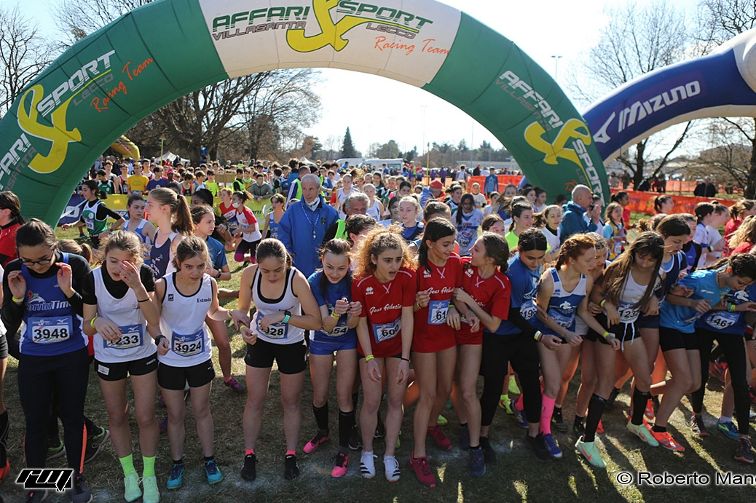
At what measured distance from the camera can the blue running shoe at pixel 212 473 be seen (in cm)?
342

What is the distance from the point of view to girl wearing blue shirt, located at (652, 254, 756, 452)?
3867 mm

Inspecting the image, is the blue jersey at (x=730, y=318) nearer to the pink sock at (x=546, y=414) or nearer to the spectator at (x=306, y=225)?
the pink sock at (x=546, y=414)

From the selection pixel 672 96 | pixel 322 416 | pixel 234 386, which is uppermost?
pixel 672 96

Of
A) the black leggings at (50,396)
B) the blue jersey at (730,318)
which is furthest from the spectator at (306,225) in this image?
the blue jersey at (730,318)

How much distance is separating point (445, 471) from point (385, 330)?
1236mm

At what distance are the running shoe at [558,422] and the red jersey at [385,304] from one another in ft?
6.05

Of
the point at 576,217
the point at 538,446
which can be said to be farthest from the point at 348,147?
the point at 538,446

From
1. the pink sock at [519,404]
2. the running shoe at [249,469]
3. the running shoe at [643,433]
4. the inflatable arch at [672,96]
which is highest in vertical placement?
the inflatable arch at [672,96]

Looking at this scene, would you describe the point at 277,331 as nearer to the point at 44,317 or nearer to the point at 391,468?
the point at 391,468

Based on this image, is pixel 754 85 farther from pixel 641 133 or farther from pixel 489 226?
pixel 489 226

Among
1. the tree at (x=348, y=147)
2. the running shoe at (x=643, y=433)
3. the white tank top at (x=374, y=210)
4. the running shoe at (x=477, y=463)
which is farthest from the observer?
the tree at (x=348, y=147)

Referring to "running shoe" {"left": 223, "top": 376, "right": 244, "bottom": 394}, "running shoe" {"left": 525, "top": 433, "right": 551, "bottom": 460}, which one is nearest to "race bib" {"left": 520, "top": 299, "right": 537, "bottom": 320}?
"running shoe" {"left": 525, "top": 433, "right": 551, "bottom": 460}

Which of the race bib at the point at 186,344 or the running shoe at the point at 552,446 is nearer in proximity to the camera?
the race bib at the point at 186,344

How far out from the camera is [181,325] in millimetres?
3211
